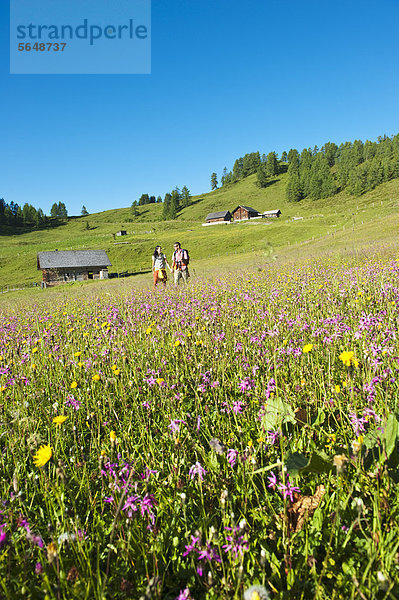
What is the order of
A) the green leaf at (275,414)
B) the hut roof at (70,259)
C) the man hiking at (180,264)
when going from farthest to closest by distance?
1. the hut roof at (70,259)
2. the man hiking at (180,264)
3. the green leaf at (275,414)

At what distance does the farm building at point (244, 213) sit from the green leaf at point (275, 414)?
405 ft

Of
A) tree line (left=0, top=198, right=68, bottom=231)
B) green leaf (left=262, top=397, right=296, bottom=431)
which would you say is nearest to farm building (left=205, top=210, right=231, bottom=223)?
tree line (left=0, top=198, right=68, bottom=231)

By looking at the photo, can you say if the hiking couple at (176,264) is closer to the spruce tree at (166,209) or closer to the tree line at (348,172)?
the tree line at (348,172)

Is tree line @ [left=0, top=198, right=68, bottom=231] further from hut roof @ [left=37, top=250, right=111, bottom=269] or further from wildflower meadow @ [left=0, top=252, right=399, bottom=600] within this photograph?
wildflower meadow @ [left=0, top=252, right=399, bottom=600]

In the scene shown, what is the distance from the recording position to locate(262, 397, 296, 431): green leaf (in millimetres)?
2246

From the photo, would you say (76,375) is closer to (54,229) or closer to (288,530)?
(288,530)

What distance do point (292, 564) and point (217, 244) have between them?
66.8 meters

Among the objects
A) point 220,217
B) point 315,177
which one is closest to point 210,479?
point 220,217

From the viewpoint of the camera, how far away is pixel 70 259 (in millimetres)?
60594

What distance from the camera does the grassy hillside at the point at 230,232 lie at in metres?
38.2

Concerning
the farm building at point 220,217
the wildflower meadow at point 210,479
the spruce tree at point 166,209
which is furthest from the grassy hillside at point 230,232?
the farm building at point 220,217

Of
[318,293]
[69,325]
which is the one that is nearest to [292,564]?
[318,293]

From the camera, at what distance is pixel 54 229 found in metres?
154

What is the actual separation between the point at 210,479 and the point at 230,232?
8220 centimetres
